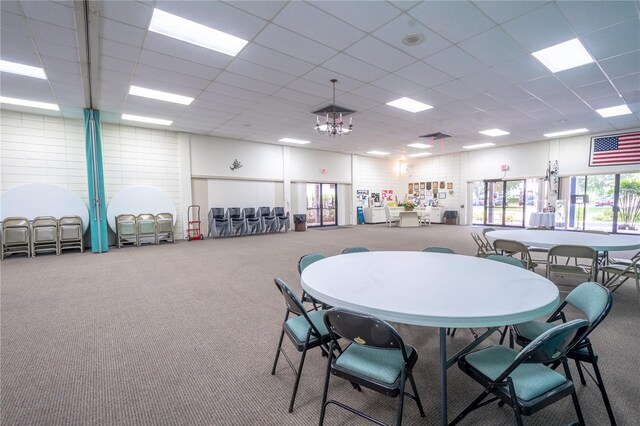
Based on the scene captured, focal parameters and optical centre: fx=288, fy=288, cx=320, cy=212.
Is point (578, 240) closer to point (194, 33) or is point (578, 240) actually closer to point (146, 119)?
point (194, 33)

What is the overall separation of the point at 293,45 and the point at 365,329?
3.86 metres

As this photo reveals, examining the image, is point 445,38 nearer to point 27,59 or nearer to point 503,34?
point 503,34

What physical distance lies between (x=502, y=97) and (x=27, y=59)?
8.30m

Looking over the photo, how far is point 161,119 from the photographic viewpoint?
24.5 ft

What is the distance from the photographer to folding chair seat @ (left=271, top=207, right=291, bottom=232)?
10602mm

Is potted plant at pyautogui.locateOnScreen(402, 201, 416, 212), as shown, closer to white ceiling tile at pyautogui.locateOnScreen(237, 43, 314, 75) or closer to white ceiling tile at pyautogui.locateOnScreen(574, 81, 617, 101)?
white ceiling tile at pyautogui.locateOnScreen(574, 81, 617, 101)

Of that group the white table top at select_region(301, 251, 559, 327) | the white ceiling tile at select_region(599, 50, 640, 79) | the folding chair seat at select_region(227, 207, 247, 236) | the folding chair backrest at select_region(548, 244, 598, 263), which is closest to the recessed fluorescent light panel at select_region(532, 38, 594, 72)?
the white ceiling tile at select_region(599, 50, 640, 79)

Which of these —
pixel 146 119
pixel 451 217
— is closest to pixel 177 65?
pixel 146 119

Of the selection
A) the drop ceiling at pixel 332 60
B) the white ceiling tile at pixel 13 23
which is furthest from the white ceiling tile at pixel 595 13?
the white ceiling tile at pixel 13 23

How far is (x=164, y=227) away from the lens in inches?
328

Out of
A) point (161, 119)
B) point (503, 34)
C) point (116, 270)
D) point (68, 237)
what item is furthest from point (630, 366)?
point (68, 237)

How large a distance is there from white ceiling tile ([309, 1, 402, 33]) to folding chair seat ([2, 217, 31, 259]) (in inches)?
307

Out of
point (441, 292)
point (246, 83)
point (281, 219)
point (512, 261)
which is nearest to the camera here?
point (441, 292)

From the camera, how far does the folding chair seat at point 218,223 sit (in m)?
9.41
